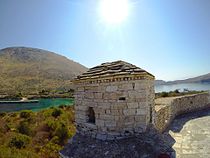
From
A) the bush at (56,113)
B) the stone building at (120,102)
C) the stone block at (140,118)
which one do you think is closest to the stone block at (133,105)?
the stone building at (120,102)

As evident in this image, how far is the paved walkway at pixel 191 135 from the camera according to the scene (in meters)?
7.72

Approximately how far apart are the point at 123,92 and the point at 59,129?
849 cm

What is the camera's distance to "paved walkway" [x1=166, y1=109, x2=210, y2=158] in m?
7.72

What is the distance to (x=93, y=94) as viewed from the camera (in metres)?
6.57

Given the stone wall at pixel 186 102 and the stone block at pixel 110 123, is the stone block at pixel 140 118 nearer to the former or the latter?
the stone block at pixel 110 123

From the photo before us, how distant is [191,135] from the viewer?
9.98 meters

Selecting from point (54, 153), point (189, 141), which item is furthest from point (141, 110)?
point (54, 153)

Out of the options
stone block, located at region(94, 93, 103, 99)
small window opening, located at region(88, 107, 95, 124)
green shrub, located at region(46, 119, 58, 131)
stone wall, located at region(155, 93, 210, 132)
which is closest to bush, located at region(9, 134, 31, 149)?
green shrub, located at region(46, 119, 58, 131)

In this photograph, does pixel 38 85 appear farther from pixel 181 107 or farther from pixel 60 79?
pixel 181 107

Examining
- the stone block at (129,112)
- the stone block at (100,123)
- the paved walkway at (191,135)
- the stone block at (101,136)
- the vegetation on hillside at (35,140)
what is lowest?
the vegetation on hillside at (35,140)

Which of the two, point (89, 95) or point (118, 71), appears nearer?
point (118, 71)

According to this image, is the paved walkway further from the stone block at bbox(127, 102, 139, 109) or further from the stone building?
the stone block at bbox(127, 102, 139, 109)

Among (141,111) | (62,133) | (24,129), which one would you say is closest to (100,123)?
(141,111)

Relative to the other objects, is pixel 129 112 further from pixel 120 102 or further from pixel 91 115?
pixel 91 115
